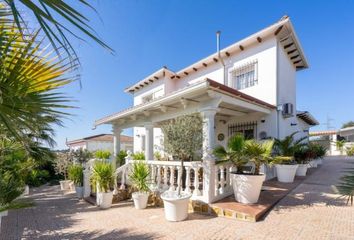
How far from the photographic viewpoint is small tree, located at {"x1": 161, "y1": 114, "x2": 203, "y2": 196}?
682 cm

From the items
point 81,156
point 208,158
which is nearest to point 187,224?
point 208,158

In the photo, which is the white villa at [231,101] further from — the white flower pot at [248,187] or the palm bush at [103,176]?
the palm bush at [103,176]

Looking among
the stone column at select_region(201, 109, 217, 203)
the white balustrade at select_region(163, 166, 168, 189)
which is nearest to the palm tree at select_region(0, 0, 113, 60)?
the stone column at select_region(201, 109, 217, 203)

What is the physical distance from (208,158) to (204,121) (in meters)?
1.15

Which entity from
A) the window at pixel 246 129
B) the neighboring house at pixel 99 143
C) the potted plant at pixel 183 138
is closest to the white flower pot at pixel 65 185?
the potted plant at pixel 183 138

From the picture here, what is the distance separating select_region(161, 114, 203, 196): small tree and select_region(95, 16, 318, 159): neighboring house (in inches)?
14.8

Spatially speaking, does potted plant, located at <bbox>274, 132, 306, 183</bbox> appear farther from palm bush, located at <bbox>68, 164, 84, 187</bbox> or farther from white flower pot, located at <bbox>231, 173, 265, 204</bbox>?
palm bush, located at <bbox>68, 164, 84, 187</bbox>

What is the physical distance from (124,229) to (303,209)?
4.88 meters

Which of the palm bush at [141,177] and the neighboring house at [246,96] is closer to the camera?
the palm bush at [141,177]

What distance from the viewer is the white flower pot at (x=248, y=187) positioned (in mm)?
6520

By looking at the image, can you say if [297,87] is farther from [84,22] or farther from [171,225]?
[84,22]

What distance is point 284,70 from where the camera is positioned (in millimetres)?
12180

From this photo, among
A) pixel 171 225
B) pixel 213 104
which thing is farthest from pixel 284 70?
pixel 171 225

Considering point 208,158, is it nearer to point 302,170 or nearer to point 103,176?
point 103,176
